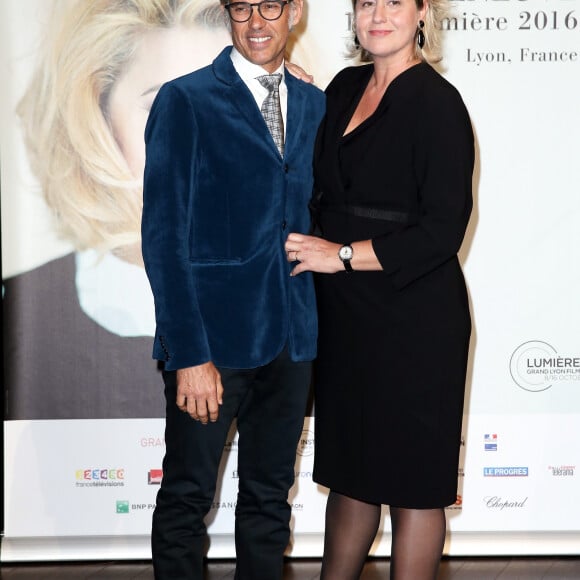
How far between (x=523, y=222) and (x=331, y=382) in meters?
1.19

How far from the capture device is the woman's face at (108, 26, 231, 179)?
295 cm

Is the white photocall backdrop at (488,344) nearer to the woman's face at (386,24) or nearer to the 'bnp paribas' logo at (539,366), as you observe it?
the 'bnp paribas' logo at (539,366)

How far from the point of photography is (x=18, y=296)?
3.04 metres

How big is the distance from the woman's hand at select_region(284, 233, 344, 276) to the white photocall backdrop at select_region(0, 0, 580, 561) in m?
1.07

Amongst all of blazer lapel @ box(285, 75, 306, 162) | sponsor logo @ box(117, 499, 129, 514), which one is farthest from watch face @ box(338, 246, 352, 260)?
sponsor logo @ box(117, 499, 129, 514)

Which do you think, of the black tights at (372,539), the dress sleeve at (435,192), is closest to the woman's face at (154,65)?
the dress sleeve at (435,192)

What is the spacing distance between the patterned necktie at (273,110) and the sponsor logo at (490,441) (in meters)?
1.46

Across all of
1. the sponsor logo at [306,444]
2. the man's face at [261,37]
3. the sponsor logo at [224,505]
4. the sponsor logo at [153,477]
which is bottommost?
the sponsor logo at [224,505]

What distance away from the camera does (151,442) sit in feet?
10.2

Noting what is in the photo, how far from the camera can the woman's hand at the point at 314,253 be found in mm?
2068

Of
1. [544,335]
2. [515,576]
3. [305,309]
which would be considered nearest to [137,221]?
[305,309]

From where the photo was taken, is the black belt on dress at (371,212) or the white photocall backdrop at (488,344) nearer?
the black belt on dress at (371,212)

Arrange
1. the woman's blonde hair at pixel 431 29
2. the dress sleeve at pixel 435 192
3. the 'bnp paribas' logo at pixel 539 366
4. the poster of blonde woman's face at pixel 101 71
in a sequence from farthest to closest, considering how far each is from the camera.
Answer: the 'bnp paribas' logo at pixel 539 366, the poster of blonde woman's face at pixel 101 71, the woman's blonde hair at pixel 431 29, the dress sleeve at pixel 435 192

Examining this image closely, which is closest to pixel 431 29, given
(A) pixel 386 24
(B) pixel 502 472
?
(A) pixel 386 24
